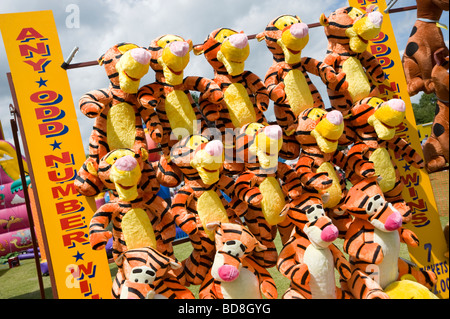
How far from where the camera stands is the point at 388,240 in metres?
1.86

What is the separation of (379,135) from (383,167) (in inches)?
7.3

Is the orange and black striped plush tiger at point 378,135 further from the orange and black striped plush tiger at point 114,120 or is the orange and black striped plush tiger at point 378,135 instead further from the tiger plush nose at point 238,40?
the orange and black striped plush tiger at point 114,120

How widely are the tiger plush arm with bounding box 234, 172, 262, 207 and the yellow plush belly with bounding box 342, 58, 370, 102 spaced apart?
2.63 ft

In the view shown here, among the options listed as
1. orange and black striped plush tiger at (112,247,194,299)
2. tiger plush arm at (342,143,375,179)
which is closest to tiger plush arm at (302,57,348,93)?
tiger plush arm at (342,143,375,179)

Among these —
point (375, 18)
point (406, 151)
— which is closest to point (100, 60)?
point (375, 18)

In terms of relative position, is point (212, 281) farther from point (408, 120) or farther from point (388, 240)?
point (408, 120)

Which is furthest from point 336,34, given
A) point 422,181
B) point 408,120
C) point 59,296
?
point 59,296

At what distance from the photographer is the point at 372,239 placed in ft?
6.10

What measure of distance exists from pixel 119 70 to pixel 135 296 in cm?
99

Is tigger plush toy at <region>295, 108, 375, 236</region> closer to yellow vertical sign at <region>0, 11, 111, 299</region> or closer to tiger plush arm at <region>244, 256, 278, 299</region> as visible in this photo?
tiger plush arm at <region>244, 256, 278, 299</region>

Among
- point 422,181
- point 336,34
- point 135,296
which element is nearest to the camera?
point 135,296

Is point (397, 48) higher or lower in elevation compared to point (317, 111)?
higher

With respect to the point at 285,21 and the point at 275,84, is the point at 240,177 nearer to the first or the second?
the point at 275,84

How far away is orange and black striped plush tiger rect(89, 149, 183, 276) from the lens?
1.64 meters
